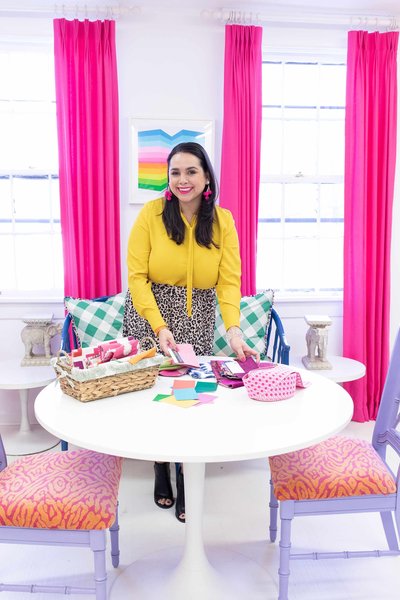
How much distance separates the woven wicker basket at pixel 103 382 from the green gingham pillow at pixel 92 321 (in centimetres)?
138

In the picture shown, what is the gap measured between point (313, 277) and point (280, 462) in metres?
2.26

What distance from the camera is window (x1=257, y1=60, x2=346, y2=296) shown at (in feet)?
12.0

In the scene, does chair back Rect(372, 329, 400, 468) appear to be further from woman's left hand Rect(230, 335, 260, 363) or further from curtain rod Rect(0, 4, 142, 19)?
curtain rod Rect(0, 4, 142, 19)

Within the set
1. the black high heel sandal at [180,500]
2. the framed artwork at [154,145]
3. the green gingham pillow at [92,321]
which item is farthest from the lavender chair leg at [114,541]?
the framed artwork at [154,145]

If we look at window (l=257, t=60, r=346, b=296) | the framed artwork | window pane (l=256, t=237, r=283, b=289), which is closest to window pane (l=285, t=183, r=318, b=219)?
window (l=257, t=60, r=346, b=296)

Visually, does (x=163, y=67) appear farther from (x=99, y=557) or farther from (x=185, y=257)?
(x=99, y=557)

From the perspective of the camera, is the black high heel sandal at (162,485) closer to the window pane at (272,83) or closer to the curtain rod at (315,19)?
the window pane at (272,83)

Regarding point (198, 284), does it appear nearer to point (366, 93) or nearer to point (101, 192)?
point (101, 192)

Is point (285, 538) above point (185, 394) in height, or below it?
below

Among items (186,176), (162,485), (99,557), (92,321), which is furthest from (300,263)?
Answer: (99,557)

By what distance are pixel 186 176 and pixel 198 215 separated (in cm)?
18

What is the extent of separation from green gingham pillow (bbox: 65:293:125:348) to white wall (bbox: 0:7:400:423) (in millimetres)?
406

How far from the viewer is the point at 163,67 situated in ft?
11.1

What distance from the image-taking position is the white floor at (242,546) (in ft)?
6.31
